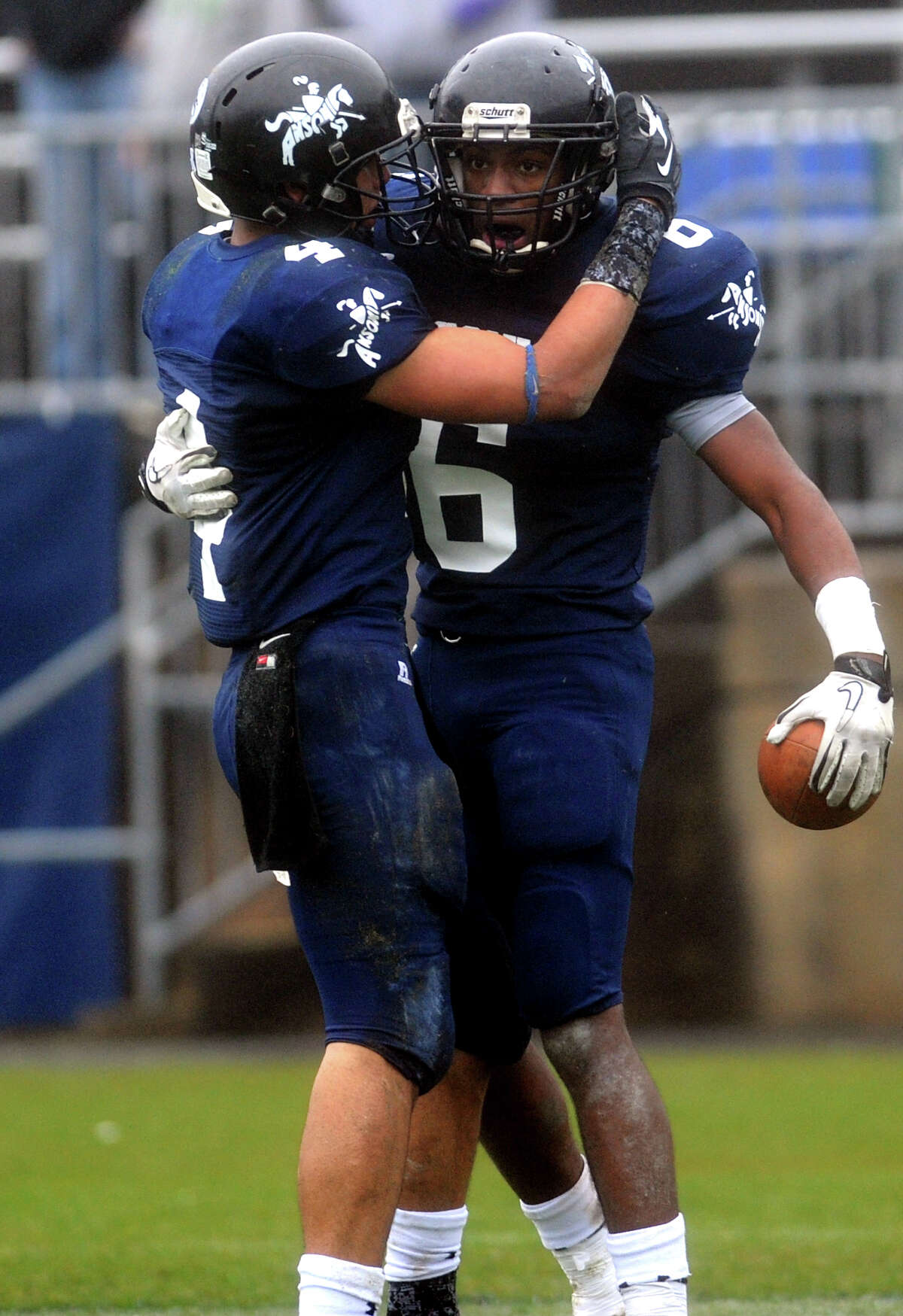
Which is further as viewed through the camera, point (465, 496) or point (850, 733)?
point (465, 496)

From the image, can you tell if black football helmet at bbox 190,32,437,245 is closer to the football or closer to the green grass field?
the football

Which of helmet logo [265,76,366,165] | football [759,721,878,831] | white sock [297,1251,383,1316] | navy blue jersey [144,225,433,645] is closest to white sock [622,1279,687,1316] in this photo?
white sock [297,1251,383,1316]

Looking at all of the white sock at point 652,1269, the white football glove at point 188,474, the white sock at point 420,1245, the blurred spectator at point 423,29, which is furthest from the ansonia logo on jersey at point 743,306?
the blurred spectator at point 423,29

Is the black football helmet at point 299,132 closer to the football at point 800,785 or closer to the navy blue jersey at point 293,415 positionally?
the navy blue jersey at point 293,415

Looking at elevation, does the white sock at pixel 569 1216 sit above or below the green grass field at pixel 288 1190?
above

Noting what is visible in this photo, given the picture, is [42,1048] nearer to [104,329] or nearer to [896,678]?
[104,329]

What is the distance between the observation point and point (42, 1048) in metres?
8.54

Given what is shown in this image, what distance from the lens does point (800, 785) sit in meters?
3.55

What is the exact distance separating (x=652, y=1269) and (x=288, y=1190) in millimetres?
2511

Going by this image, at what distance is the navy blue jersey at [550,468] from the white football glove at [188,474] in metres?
0.45

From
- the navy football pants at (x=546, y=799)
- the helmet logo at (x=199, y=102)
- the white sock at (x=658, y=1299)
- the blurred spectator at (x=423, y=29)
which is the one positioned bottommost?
the white sock at (x=658, y=1299)

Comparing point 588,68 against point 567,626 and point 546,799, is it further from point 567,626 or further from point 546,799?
point 546,799

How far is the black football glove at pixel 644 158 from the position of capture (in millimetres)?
3605

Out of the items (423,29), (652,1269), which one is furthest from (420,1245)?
(423,29)
